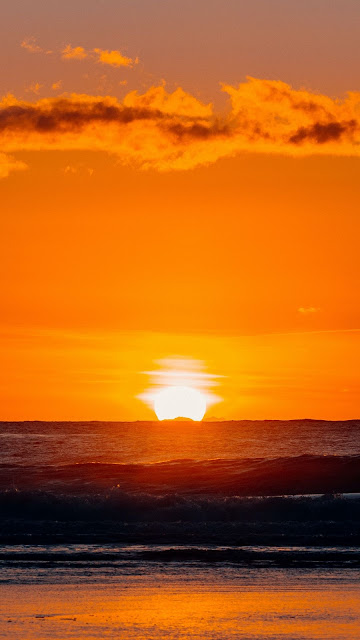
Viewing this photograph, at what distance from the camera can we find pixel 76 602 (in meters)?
16.7

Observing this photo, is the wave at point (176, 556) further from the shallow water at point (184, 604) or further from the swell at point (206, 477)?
the swell at point (206, 477)

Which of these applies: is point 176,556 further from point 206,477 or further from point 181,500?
point 206,477

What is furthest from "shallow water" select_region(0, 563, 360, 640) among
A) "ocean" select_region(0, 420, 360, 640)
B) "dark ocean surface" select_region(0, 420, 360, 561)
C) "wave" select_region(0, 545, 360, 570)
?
"dark ocean surface" select_region(0, 420, 360, 561)

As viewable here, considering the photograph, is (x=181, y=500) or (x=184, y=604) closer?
(x=184, y=604)

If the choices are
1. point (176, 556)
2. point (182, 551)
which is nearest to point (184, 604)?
point (176, 556)

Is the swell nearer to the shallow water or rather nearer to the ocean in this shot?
the ocean

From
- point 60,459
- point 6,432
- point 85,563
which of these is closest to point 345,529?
point 85,563

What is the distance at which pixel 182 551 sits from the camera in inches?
882

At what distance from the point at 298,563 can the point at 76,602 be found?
5.96 metres

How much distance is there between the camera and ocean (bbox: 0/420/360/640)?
15555 millimetres

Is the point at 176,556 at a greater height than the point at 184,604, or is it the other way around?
the point at 176,556

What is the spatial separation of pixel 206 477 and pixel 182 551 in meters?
20.7

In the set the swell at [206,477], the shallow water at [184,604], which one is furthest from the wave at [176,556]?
the swell at [206,477]

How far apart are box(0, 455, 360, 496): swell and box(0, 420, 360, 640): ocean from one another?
97 millimetres
